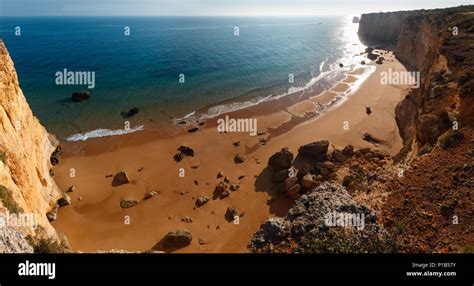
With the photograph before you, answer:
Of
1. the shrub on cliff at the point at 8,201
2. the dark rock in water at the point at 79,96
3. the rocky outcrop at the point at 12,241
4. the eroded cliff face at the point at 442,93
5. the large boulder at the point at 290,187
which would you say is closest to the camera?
the rocky outcrop at the point at 12,241

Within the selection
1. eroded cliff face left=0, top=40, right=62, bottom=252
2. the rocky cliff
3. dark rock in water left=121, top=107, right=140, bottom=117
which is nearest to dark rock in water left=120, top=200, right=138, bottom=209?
eroded cliff face left=0, top=40, right=62, bottom=252

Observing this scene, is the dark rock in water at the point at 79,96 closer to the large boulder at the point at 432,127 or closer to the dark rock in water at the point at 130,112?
the dark rock in water at the point at 130,112

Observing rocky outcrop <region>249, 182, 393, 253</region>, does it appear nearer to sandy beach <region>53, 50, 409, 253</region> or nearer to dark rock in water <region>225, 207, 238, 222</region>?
sandy beach <region>53, 50, 409, 253</region>

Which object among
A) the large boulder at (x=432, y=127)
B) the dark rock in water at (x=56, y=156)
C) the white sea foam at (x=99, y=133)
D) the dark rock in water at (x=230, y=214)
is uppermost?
the large boulder at (x=432, y=127)

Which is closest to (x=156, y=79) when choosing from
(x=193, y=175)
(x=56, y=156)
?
(x=56, y=156)

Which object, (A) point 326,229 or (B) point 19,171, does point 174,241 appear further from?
(A) point 326,229

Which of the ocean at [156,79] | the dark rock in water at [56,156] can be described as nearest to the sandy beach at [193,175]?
the dark rock in water at [56,156]
